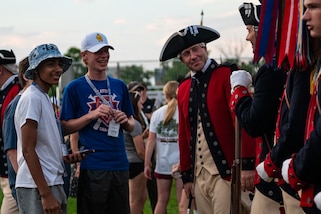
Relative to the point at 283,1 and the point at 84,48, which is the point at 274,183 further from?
the point at 84,48

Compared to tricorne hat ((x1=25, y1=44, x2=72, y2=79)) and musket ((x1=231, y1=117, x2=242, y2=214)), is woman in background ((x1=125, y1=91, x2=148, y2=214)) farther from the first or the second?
musket ((x1=231, y1=117, x2=242, y2=214))

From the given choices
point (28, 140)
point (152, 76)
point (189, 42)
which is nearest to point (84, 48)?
point (189, 42)

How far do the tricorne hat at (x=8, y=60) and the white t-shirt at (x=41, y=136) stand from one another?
1549 mm

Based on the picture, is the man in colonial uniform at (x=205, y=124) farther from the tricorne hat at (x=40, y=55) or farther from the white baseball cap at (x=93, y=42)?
the tricorne hat at (x=40, y=55)

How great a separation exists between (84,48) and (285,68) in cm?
260

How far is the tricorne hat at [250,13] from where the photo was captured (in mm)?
4426

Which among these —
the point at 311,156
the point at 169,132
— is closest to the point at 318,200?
the point at 311,156

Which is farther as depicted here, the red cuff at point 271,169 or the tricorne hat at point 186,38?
the tricorne hat at point 186,38

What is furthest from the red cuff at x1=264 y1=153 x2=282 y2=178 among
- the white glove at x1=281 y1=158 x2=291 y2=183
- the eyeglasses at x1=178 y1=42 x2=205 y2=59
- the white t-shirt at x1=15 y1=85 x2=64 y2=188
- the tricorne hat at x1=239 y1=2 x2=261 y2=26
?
the eyeglasses at x1=178 y1=42 x2=205 y2=59

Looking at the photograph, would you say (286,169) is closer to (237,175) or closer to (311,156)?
(311,156)

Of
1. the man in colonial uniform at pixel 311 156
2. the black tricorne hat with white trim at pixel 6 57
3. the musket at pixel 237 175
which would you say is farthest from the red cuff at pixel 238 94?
the black tricorne hat with white trim at pixel 6 57

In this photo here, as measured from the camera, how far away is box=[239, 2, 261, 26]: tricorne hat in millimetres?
4426

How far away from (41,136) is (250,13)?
1.64m

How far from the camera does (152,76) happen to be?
20.8 m
